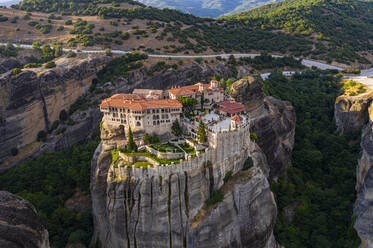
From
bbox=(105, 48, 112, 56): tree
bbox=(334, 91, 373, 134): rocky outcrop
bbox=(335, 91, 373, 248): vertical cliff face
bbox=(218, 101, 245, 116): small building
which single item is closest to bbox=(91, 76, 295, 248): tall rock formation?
bbox=(218, 101, 245, 116): small building

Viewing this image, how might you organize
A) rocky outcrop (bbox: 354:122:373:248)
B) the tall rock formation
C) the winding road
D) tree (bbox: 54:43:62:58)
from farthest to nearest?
the winding road < tree (bbox: 54:43:62:58) < rocky outcrop (bbox: 354:122:373:248) < the tall rock formation

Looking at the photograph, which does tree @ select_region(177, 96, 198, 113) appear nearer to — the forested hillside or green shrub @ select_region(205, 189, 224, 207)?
green shrub @ select_region(205, 189, 224, 207)

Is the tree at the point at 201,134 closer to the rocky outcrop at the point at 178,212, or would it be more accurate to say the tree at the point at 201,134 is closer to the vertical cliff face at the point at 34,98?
the rocky outcrop at the point at 178,212

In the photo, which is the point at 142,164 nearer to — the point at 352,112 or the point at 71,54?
the point at 71,54

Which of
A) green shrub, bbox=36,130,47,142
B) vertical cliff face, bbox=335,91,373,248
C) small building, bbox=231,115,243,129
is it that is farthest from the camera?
green shrub, bbox=36,130,47,142

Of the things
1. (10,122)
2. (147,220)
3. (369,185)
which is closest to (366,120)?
(369,185)

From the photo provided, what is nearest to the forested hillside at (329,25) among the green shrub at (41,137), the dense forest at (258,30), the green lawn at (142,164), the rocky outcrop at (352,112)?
the dense forest at (258,30)
